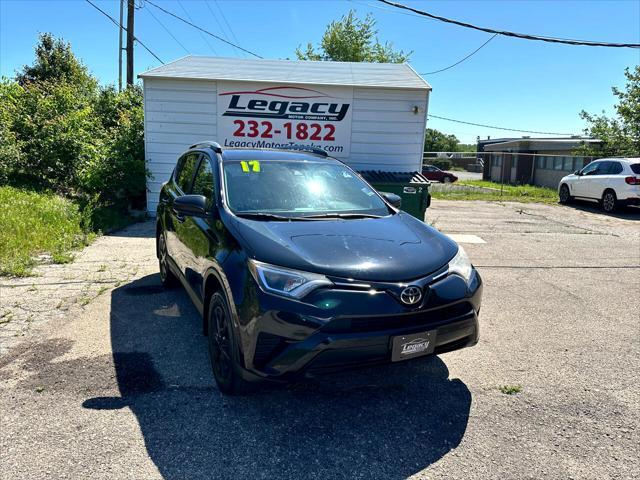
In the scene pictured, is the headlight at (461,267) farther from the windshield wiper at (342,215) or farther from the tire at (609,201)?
the tire at (609,201)

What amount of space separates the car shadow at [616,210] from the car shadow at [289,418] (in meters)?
12.6

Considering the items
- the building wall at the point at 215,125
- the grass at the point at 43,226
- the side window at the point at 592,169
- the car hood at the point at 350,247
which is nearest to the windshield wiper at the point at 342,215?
the car hood at the point at 350,247

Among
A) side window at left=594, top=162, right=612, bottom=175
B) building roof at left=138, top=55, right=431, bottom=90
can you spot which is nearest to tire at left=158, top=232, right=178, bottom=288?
building roof at left=138, top=55, right=431, bottom=90

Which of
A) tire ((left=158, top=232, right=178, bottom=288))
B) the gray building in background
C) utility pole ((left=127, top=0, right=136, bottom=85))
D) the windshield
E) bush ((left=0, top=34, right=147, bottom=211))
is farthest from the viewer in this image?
the gray building in background

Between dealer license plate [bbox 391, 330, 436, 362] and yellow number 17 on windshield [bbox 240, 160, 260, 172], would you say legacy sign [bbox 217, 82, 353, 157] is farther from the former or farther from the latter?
dealer license plate [bbox 391, 330, 436, 362]

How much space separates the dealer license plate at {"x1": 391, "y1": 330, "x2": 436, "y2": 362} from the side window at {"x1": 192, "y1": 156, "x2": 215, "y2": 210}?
6.02 ft

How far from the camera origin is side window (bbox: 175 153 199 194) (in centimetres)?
473

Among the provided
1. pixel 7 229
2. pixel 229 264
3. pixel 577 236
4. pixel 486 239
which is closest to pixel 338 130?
pixel 486 239

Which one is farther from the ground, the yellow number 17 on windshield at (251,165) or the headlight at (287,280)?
the yellow number 17 on windshield at (251,165)

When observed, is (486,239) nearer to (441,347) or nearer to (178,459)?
(441,347)

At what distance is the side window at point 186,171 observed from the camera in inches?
186

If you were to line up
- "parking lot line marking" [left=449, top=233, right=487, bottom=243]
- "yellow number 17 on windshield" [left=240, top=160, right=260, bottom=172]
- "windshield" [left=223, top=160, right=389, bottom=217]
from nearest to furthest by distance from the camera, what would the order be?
"windshield" [left=223, top=160, right=389, bottom=217] < "yellow number 17 on windshield" [left=240, top=160, right=260, bottom=172] < "parking lot line marking" [left=449, top=233, right=487, bottom=243]

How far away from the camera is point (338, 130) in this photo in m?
10.7

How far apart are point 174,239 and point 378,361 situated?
281cm
